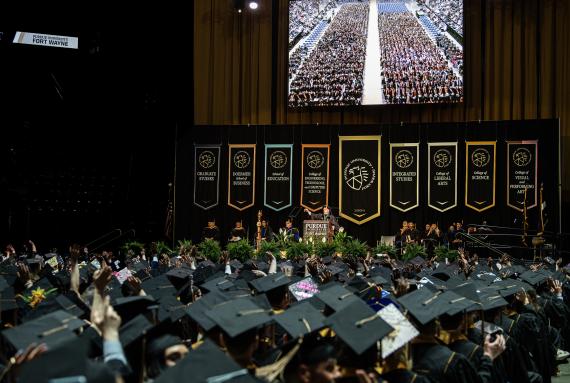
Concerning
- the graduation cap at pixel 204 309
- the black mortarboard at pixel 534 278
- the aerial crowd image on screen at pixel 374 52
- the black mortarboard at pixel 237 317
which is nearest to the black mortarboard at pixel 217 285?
the graduation cap at pixel 204 309

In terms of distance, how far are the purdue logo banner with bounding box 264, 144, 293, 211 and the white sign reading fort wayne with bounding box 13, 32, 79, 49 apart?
6.45 metres

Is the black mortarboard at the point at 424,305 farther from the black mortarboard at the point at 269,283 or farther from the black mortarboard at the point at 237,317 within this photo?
the black mortarboard at the point at 269,283

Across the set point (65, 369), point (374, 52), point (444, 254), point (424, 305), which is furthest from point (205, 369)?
point (374, 52)

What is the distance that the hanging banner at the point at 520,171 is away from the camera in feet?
61.4

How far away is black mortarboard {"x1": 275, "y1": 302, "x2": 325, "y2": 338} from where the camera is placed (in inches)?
143

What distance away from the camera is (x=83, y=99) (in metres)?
20.3

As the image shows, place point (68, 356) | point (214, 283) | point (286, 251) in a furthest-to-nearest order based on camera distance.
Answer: point (286, 251) < point (214, 283) < point (68, 356)

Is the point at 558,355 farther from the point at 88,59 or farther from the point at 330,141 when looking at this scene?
the point at 88,59

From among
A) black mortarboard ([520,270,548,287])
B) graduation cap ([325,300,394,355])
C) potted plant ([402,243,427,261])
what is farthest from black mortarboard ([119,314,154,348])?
potted plant ([402,243,427,261])

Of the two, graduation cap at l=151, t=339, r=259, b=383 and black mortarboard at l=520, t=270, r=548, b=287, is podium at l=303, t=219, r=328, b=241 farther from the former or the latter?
graduation cap at l=151, t=339, r=259, b=383

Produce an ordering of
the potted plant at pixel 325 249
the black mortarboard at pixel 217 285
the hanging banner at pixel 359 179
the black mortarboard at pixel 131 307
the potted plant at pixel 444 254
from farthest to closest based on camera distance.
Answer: the hanging banner at pixel 359 179
the potted plant at pixel 444 254
the potted plant at pixel 325 249
the black mortarboard at pixel 217 285
the black mortarboard at pixel 131 307

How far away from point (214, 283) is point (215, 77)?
1856 centimetres

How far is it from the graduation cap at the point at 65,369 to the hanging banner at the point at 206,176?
18.5m

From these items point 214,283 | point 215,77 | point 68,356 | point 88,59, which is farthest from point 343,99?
point 68,356
